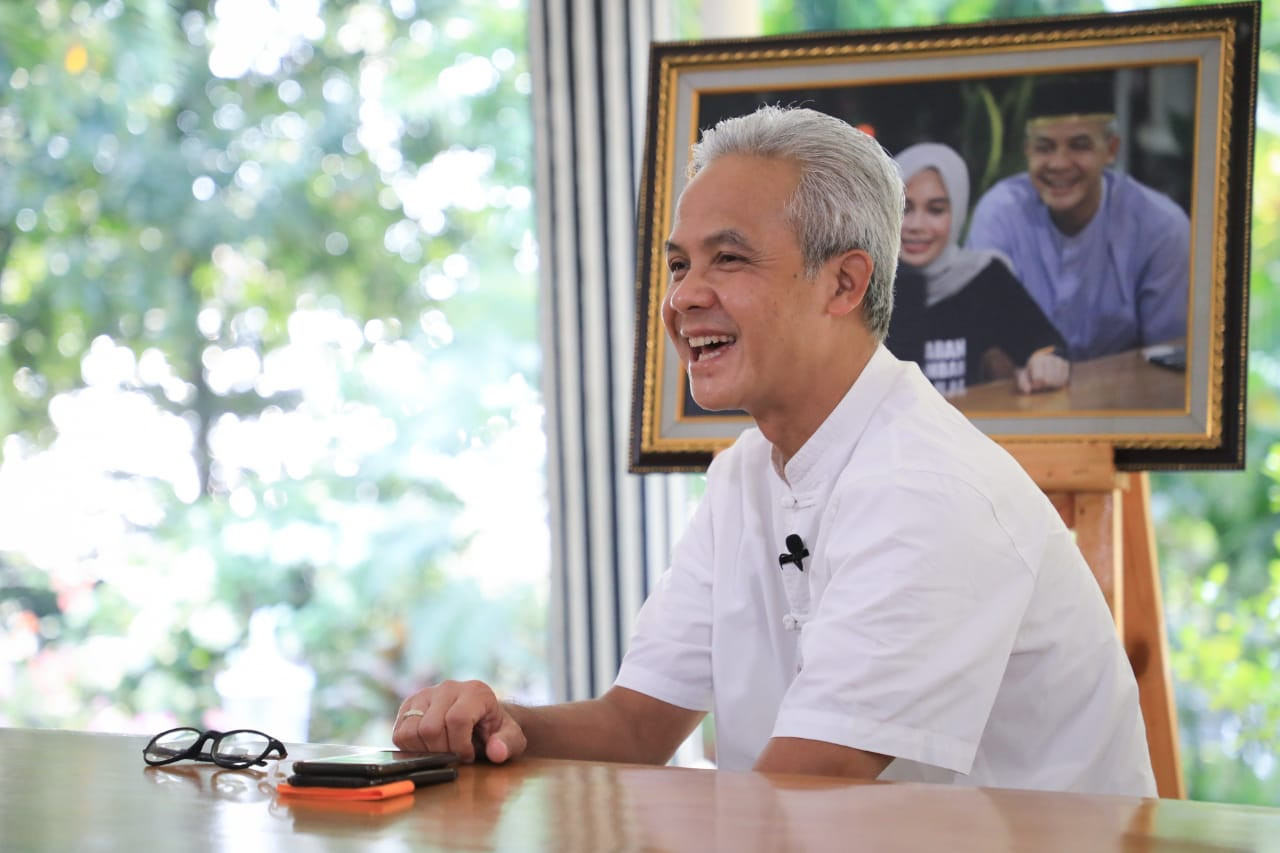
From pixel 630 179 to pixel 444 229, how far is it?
1933mm

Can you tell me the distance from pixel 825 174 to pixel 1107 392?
915mm

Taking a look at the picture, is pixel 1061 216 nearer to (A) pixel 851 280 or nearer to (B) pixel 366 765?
(A) pixel 851 280

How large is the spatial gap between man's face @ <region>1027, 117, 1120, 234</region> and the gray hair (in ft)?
2.73

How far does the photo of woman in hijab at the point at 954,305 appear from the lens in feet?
7.98

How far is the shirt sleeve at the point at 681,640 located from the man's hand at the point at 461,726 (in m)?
0.39

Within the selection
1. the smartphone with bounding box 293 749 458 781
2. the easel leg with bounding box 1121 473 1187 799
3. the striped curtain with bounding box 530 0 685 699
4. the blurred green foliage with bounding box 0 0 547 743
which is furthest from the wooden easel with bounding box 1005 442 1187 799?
the blurred green foliage with bounding box 0 0 547 743

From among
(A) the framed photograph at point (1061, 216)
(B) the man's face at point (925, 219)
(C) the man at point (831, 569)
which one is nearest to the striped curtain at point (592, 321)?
(A) the framed photograph at point (1061, 216)

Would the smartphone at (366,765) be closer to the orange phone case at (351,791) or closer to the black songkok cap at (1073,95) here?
the orange phone case at (351,791)

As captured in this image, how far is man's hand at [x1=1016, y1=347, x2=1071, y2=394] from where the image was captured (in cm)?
240

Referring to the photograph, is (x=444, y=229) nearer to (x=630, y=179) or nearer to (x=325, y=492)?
(x=325, y=492)

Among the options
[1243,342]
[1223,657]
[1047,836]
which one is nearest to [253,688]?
[1223,657]

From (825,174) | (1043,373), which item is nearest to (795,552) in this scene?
(825,174)

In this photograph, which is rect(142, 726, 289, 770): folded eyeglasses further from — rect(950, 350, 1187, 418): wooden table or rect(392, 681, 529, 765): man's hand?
rect(950, 350, 1187, 418): wooden table

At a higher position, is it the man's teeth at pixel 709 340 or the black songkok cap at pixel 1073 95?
the black songkok cap at pixel 1073 95
